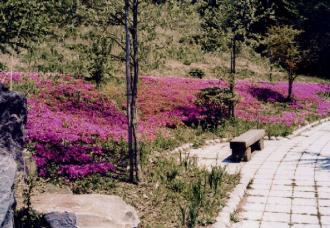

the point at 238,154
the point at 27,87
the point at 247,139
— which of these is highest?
the point at 27,87

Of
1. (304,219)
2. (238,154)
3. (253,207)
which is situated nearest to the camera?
(304,219)

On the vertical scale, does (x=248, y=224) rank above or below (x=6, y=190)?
below

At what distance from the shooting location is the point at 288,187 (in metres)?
11.2

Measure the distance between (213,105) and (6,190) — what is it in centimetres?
1748

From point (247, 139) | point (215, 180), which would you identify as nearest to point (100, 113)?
point (247, 139)

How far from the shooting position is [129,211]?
761 centimetres

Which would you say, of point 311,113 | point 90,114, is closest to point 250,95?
point 311,113

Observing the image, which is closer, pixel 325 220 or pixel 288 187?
pixel 325 220

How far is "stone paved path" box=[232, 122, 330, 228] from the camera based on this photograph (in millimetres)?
8953

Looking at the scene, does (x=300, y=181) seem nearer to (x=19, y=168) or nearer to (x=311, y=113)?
(x=19, y=168)

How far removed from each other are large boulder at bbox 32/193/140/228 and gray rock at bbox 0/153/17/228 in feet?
6.01

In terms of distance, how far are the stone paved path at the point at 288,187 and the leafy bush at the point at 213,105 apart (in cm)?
355

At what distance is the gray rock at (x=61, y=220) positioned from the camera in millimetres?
6527

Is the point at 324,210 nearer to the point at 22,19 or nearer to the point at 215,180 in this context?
the point at 215,180
